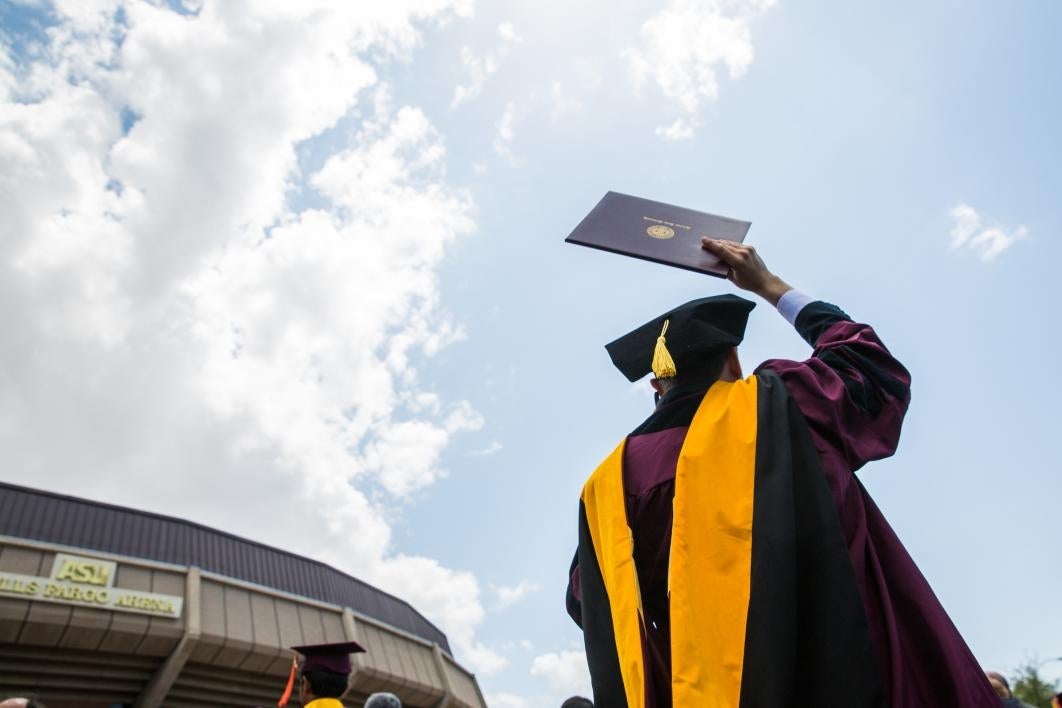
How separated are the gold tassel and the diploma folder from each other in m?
0.27

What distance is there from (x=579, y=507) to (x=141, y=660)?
15.3 m

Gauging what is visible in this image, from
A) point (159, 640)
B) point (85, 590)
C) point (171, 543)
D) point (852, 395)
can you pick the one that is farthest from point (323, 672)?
point (171, 543)

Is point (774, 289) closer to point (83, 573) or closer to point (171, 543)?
point (83, 573)

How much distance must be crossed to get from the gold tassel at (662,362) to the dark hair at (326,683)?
396 cm

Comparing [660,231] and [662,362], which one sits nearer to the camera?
[662,362]

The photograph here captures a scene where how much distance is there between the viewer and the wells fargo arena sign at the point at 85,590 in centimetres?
1244

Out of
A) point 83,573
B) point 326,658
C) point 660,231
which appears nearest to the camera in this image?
point 660,231

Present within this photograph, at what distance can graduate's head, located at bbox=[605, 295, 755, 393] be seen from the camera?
1.91 meters

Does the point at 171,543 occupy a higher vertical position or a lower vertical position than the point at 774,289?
higher

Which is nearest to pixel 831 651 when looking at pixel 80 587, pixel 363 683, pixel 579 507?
pixel 579 507

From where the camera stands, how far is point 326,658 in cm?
502

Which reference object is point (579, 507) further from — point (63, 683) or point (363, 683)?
point (363, 683)

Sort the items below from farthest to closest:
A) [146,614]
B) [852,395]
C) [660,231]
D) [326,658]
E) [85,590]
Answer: [146,614] < [85,590] < [326,658] < [660,231] < [852,395]

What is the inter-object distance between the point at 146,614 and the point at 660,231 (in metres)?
14.6
